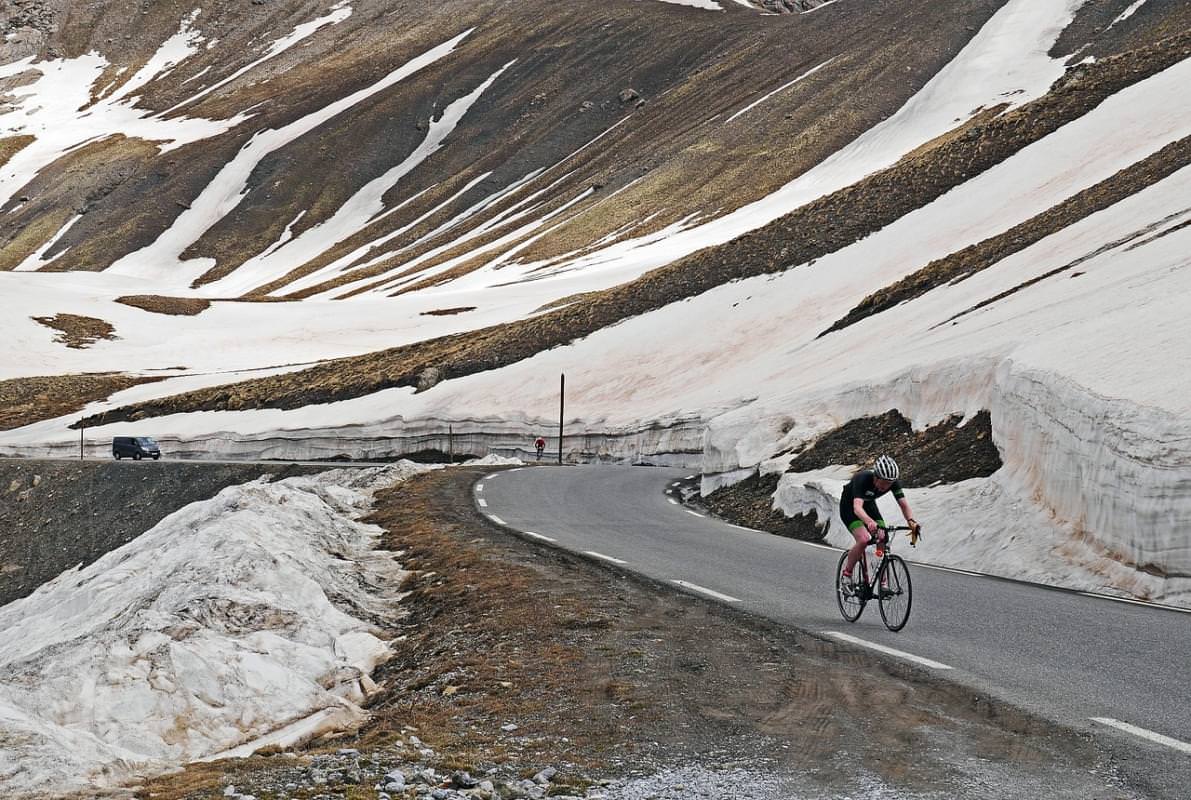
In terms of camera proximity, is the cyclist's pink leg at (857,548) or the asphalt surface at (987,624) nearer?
the asphalt surface at (987,624)

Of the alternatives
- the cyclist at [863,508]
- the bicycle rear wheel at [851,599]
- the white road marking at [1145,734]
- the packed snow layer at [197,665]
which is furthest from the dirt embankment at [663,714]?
the cyclist at [863,508]

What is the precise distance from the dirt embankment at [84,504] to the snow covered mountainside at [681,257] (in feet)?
38.8

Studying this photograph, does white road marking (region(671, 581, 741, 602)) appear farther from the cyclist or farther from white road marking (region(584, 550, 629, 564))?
white road marking (region(584, 550, 629, 564))

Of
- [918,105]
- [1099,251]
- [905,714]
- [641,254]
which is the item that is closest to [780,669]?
[905,714]

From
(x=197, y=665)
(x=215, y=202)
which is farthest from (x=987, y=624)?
(x=215, y=202)

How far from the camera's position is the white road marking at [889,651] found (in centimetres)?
952

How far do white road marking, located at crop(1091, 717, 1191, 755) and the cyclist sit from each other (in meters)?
3.76

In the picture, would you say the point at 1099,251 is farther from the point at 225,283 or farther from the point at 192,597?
the point at 225,283

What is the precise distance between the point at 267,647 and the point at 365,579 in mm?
5332

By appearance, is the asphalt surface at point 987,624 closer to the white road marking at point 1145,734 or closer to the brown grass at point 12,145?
the white road marking at point 1145,734

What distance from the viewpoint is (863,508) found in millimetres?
11789

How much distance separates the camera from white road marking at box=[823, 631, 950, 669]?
9516 millimetres

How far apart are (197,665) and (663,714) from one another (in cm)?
460

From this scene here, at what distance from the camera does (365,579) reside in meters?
16.5
